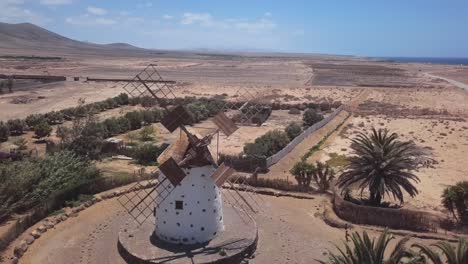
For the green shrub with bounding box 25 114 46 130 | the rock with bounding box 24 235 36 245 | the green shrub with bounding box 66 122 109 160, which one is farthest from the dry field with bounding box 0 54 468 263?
the green shrub with bounding box 25 114 46 130

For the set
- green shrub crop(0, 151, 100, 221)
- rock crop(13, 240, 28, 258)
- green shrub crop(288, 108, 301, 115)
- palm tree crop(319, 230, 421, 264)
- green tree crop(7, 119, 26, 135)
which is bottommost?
green shrub crop(288, 108, 301, 115)

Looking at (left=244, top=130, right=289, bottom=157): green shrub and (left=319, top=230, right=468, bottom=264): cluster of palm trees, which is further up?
(left=319, top=230, right=468, bottom=264): cluster of palm trees

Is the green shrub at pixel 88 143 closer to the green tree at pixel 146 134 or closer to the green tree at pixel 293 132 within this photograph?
the green tree at pixel 146 134

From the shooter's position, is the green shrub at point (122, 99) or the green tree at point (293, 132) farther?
the green shrub at point (122, 99)

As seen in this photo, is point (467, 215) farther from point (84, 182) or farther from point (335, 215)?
point (84, 182)

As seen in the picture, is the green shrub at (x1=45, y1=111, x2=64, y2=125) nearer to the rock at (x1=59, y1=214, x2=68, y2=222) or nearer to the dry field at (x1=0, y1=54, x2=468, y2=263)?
the dry field at (x1=0, y1=54, x2=468, y2=263)

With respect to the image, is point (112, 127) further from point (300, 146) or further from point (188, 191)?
point (188, 191)

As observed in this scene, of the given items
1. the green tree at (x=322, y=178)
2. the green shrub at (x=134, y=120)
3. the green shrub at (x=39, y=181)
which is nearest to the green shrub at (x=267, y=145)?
the green tree at (x=322, y=178)
